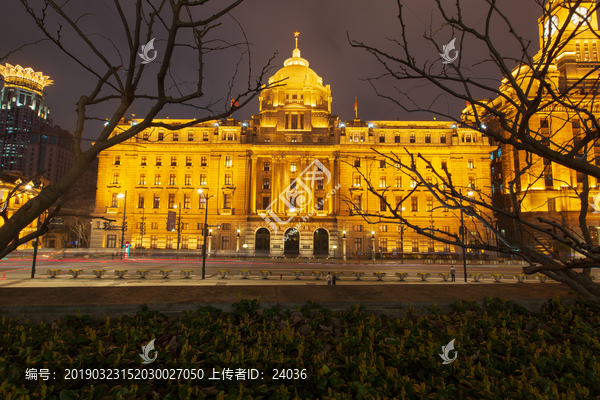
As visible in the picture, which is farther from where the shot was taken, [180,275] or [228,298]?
[180,275]

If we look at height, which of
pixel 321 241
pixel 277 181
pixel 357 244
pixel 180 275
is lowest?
pixel 180 275

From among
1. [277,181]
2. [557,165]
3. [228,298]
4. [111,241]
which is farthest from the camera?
[277,181]

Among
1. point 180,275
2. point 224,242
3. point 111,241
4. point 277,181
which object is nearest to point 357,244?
point 277,181


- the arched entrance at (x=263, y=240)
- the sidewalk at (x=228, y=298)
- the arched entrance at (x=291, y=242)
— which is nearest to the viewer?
the sidewalk at (x=228, y=298)

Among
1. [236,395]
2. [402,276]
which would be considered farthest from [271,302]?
[402,276]

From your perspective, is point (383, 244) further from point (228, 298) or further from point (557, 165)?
point (228, 298)

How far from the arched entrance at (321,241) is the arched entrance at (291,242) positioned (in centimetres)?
318

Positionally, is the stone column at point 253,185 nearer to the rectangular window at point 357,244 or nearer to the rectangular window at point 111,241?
the rectangular window at point 357,244

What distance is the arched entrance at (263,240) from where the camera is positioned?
184ft

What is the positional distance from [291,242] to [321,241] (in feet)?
17.5

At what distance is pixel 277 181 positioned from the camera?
5788cm

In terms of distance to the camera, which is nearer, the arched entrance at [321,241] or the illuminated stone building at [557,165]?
the illuminated stone building at [557,165]

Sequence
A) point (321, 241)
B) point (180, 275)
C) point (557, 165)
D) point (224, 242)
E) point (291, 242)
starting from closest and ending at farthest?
point (180, 275), point (557, 165), point (224, 242), point (321, 241), point (291, 242)

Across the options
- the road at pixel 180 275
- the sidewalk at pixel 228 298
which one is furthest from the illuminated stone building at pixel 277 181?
the sidewalk at pixel 228 298
